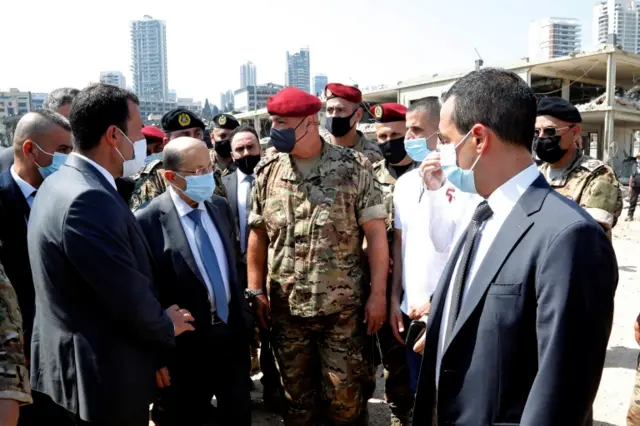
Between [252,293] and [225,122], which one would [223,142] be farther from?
[252,293]

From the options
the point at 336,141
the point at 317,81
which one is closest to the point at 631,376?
the point at 336,141

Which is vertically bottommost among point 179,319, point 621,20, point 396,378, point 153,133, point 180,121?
point 396,378

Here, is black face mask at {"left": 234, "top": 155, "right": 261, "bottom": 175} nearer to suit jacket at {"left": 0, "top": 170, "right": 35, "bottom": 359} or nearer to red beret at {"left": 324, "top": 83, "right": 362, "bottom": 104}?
red beret at {"left": 324, "top": 83, "right": 362, "bottom": 104}

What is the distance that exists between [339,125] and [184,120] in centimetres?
160

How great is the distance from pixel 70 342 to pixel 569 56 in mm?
21849

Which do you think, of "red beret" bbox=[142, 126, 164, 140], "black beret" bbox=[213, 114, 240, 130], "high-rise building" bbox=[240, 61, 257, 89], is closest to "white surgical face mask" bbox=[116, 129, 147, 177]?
"red beret" bbox=[142, 126, 164, 140]

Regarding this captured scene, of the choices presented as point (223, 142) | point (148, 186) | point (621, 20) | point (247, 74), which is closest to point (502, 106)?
point (148, 186)

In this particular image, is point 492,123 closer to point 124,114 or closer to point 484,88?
point 484,88

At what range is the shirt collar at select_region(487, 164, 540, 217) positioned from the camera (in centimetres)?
164

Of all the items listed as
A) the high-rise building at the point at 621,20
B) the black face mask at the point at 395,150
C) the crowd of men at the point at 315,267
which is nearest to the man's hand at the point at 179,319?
the crowd of men at the point at 315,267

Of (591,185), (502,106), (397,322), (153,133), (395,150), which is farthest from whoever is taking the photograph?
(153,133)

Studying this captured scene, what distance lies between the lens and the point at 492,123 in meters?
1.66

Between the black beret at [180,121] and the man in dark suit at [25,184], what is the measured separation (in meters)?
1.83

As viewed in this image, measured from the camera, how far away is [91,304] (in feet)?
7.25
